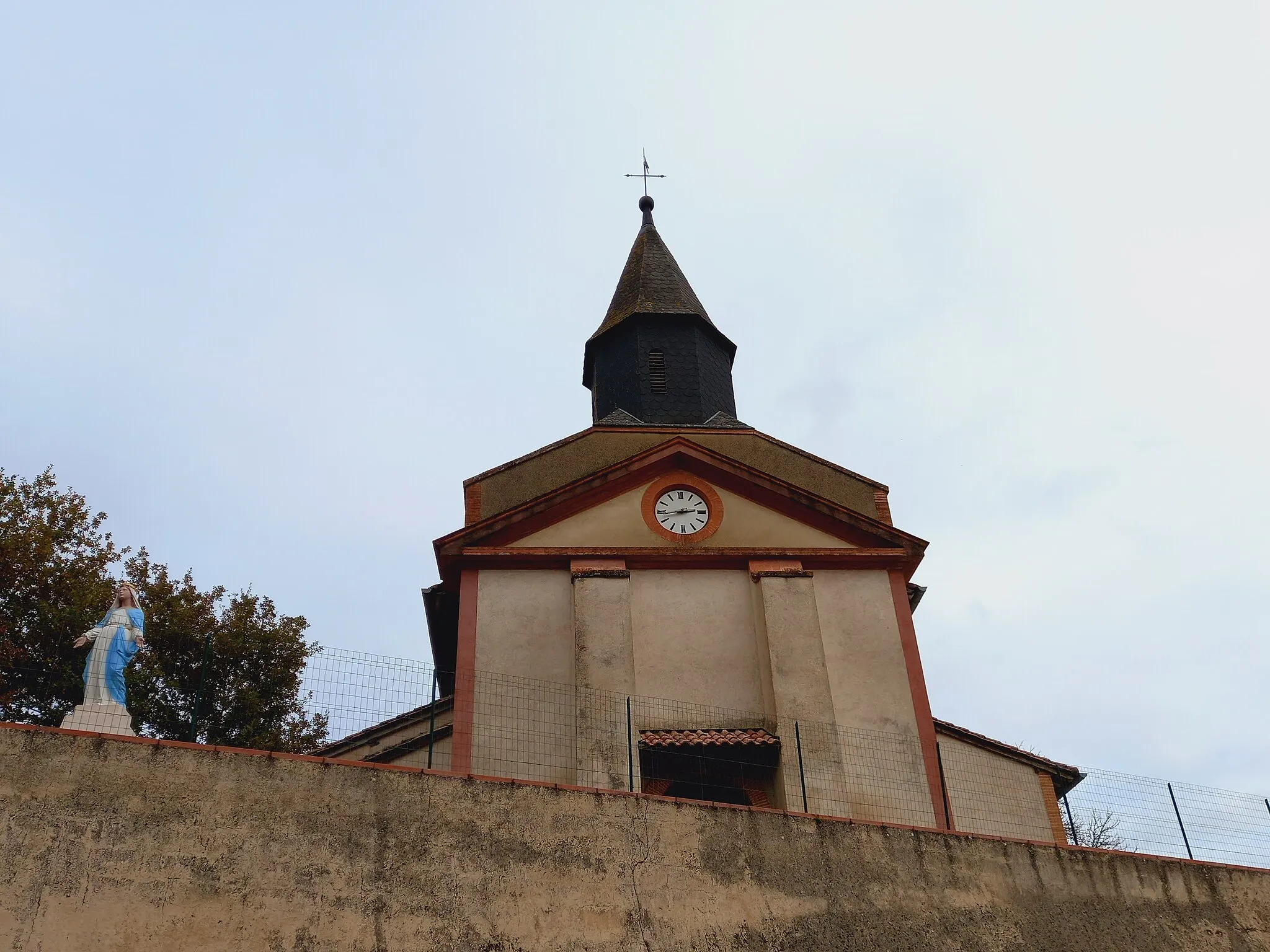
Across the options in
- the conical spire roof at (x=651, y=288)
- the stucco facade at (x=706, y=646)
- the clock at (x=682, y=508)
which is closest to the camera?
the stucco facade at (x=706, y=646)

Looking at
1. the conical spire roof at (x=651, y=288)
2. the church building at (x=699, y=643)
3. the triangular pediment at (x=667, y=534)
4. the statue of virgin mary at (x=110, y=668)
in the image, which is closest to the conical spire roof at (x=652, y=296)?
the conical spire roof at (x=651, y=288)

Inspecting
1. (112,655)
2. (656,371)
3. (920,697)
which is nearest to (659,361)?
(656,371)

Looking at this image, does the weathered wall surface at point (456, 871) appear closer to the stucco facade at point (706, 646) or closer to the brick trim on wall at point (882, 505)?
the stucco facade at point (706, 646)

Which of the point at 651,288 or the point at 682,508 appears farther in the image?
the point at 651,288

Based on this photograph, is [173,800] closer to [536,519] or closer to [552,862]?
[552,862]

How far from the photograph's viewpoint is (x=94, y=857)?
32.4ft

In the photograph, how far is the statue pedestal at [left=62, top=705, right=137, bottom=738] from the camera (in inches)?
439

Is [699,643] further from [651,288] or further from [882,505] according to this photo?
[651,288]

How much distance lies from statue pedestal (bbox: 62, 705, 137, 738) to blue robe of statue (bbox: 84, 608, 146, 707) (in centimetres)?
10

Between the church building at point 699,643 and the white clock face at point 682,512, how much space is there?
34mm

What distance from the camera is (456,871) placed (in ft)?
35.2

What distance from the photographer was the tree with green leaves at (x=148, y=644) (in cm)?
2075

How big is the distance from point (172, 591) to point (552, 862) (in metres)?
15.9

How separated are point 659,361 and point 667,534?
6.46m
